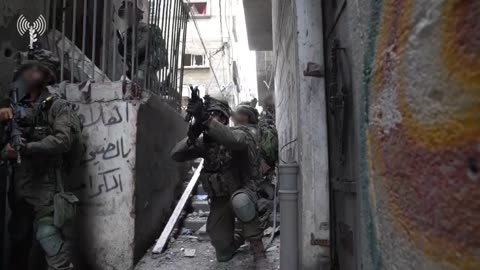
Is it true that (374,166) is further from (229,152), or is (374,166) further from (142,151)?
(142,151)

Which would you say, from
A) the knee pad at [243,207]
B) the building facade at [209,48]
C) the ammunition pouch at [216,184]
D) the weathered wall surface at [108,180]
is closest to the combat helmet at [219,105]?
the ammunition pouch at [216,184]

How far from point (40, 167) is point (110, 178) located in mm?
605

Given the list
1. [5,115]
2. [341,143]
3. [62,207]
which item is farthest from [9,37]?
[341,143]

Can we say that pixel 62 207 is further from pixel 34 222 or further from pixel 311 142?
pixel 311 142

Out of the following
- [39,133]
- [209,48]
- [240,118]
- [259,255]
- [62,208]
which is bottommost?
[259,255]

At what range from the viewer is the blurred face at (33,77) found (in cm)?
313

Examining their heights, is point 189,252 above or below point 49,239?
below

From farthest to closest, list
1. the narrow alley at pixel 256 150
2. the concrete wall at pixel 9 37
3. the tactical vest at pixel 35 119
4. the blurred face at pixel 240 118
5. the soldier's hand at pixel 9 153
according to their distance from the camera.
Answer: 1. the blurred face at pixel 240 118
2. the concrete wall at pixel 9 37
3. the tactical vest at pixel 35 119
4. the soldier's hand at pixel 9 153
5. the narrow alley at pixel 256 150

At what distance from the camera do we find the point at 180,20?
5895 mm

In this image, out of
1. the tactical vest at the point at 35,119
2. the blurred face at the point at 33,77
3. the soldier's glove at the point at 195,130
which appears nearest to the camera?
the tactical vest at the point at 35,119

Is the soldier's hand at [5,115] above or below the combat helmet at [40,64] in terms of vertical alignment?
below

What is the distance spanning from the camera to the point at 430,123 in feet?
3.01

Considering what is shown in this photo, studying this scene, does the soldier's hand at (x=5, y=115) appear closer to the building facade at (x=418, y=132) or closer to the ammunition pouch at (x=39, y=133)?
the ammunition pouch at (x=39, y=133)

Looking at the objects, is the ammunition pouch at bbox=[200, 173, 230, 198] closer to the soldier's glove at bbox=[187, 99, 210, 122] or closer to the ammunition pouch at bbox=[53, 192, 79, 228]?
the soldier's glove at bbox=[187, 99, 210, 122]
